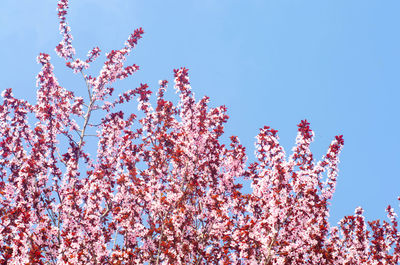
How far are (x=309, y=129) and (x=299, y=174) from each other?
1249mm

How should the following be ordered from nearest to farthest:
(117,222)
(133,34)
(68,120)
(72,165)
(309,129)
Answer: (309,129)
(117,222)
(72,165)
(68,120)
(133,34)

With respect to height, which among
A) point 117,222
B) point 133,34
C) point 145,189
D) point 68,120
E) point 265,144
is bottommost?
point 117,222

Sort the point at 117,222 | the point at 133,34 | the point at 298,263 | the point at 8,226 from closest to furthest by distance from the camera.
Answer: the point at 8,226 < the point at 298,263 < the point at 117,222 < the point at 133,34

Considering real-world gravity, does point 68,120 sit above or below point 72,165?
above

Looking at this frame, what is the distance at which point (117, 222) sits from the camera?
10828mm

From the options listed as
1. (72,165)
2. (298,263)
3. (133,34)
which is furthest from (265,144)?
(133,34)

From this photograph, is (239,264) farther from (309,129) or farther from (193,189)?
(309,129)

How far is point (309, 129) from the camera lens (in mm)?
10016

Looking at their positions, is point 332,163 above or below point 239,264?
above

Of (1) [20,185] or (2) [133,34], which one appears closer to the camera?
(1) [20,185]

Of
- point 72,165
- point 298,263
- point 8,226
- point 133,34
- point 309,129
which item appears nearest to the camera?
point 8,226

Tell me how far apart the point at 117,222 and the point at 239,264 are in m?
3.69

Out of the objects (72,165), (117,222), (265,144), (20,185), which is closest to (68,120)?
(72,165)

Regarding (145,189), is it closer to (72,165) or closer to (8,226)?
(72,165)
